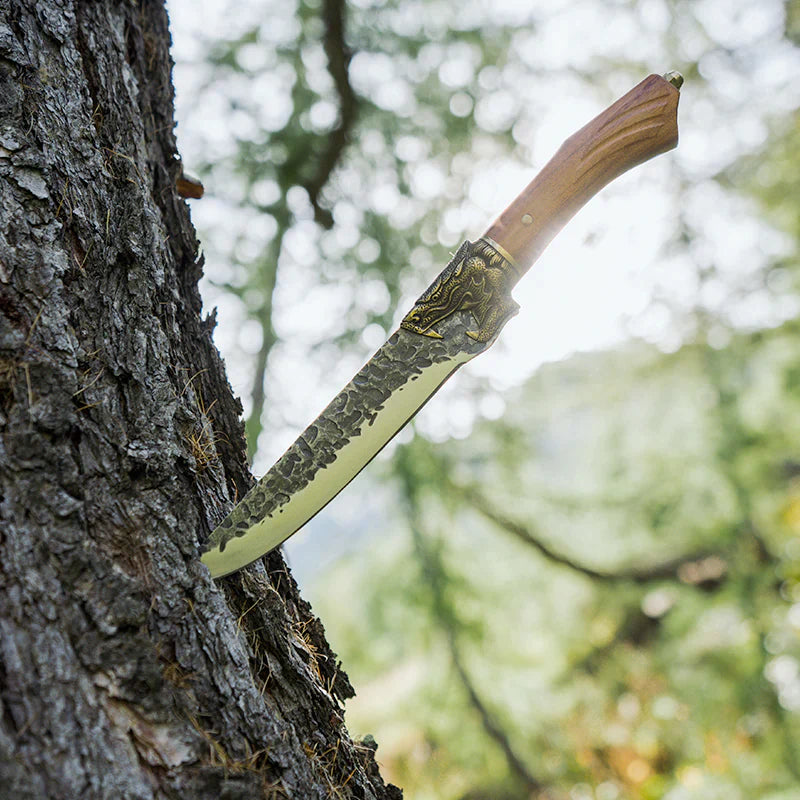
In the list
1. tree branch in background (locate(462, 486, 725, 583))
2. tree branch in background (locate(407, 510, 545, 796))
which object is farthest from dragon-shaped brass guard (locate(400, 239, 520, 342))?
tree branch in background (locate(462, 486, 725, 583))

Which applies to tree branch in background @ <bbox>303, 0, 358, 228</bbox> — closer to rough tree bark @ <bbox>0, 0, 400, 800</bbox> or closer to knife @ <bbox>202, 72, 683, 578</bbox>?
rough tree bark @ <bbox>0, 0, 400, 800</bbox>

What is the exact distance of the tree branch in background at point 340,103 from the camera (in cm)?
329

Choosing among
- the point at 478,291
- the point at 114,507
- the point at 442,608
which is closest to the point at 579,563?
the point at 442,608

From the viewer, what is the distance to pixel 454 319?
124 centimetres

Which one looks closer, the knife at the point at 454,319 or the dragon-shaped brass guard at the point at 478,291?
the knife at the point at 454,319

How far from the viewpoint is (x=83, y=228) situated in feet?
3.66

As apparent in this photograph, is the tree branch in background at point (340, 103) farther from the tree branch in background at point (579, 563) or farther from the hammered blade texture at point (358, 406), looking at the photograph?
the hammered blade texture at point (358, 406)

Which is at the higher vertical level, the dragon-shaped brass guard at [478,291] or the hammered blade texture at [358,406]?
A: the dragon-shaped brass guard at [478,291]

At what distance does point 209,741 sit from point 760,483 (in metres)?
4.11

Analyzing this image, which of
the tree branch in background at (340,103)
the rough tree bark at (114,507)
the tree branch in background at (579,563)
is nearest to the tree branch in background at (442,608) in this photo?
the tree branch in background at (579,563)

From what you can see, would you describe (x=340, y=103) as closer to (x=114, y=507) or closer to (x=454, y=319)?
(x=454, y=319)

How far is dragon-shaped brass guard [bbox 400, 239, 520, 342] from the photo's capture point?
1.24 metres

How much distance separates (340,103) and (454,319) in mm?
2931

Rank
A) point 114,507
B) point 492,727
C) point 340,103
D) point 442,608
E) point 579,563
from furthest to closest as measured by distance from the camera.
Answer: point 579,563 → point 492,727 → point 442,608 → point 340,103 → point 114,507
